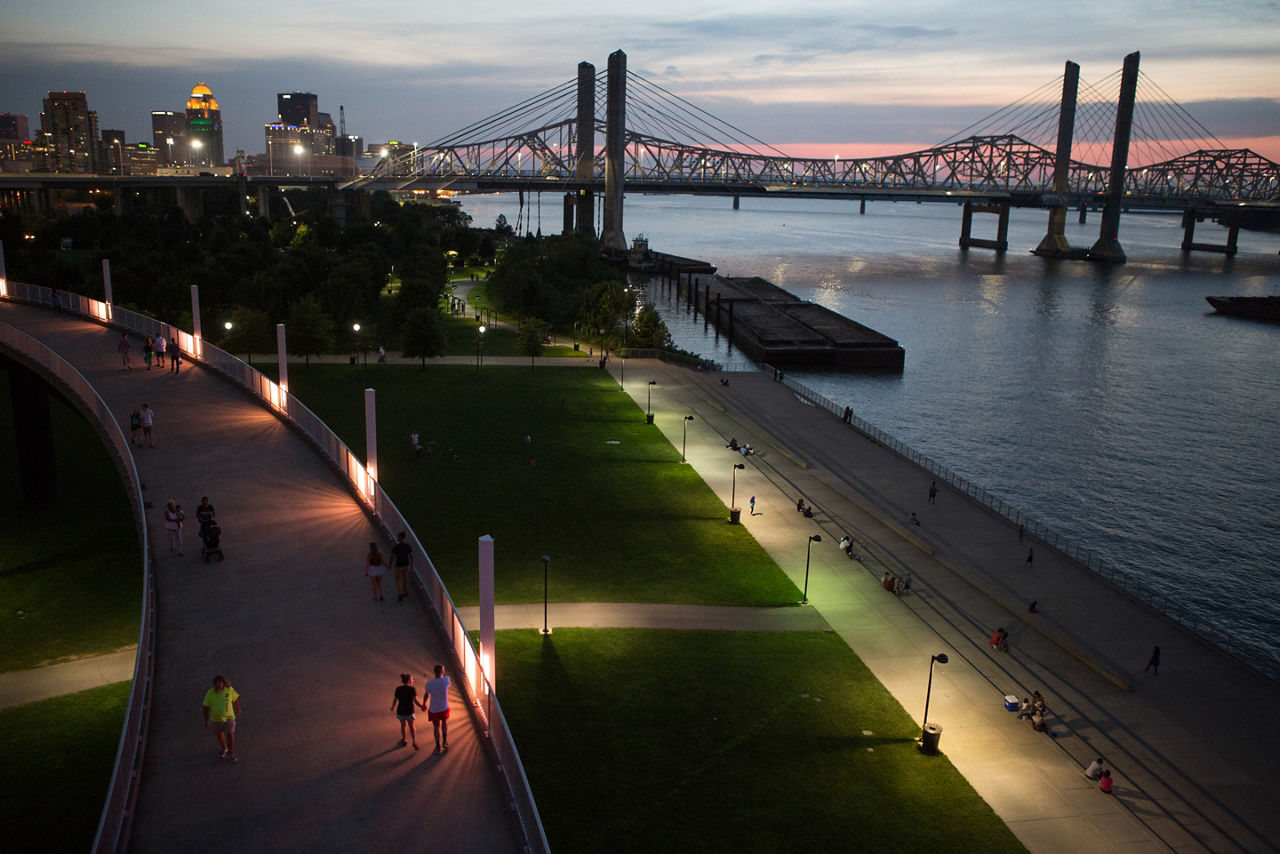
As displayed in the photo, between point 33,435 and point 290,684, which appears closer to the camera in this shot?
point 290,684

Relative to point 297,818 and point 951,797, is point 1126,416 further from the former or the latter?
point 297,818

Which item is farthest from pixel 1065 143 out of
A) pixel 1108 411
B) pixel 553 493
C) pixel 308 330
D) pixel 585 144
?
pixel 553 493

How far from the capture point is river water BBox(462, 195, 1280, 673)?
34.3 metres

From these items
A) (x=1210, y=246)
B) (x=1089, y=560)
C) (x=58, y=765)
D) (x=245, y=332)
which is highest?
(x=1210, y=246)

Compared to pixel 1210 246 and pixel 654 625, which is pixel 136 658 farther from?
pixel 1210 246

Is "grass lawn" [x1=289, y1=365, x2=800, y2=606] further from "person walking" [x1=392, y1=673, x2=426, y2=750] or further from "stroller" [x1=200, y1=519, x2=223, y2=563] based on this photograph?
"person walking" [x1=392, y1=673, x2=426, y2=750]

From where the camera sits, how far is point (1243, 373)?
69.9 m

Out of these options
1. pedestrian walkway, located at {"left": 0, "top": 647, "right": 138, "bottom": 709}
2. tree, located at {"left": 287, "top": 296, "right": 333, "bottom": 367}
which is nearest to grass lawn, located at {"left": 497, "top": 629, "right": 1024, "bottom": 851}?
pedestrian walkway, located at {"left": 0, "top": 647, "right": 138, "bottom": 709}

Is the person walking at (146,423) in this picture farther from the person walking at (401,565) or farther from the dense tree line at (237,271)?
the dense tree line at (237,271)

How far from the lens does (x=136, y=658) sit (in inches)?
579

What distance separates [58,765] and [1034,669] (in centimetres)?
1924

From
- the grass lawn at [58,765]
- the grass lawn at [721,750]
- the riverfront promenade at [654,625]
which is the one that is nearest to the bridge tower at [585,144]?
the riverfront promenade at [654,625]

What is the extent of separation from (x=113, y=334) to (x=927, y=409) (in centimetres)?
4145

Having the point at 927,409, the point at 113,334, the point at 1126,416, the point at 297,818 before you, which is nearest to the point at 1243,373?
the point at 1126,416
